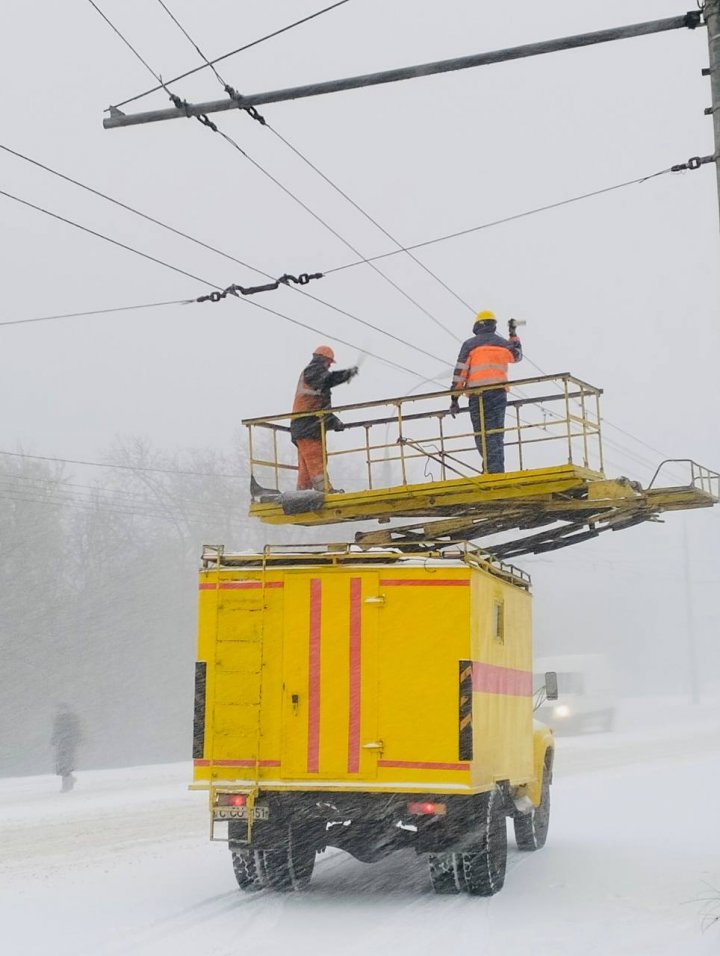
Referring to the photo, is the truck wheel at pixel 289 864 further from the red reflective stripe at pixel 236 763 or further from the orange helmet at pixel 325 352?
the orange helmet at pixel 325 352

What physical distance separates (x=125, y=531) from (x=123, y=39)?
41.9 metres

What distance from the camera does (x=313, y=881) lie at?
11641mm

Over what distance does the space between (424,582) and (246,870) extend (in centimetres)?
305

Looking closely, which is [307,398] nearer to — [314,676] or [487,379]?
[487,379]

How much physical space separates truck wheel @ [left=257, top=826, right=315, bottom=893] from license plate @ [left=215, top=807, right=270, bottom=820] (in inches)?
28.3

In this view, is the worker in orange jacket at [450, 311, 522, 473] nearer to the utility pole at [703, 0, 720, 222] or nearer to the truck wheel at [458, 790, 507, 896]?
the truck wheel at [458, 790, 507, 896]

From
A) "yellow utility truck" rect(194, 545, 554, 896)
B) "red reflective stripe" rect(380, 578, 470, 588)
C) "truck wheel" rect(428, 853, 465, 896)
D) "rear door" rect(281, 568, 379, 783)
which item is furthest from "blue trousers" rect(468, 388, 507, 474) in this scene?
"truck wheel" rect(428, 853, 465, 896)

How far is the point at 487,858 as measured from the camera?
1025 centimetres

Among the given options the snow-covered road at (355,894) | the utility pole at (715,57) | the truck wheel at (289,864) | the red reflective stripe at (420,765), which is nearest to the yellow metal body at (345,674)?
the red reflective stripe at (420,765)

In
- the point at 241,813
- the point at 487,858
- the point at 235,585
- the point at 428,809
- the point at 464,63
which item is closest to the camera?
the point at 464,63

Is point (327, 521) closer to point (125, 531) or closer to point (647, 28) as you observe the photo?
point (647, 28)

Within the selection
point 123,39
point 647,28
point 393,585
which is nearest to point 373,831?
point 393,585

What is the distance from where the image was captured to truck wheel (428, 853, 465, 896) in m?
10.4

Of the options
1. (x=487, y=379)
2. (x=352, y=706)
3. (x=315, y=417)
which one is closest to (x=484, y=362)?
(x=487, y=379)
